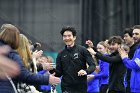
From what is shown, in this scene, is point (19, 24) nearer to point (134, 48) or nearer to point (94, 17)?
point (94, 17)

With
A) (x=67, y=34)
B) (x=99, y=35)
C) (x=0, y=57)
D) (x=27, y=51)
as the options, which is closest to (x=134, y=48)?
(x=67, y=34)

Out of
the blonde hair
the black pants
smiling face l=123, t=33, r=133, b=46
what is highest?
the blonde hair

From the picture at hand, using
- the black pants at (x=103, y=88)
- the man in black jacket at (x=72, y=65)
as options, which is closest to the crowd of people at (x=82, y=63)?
the man in black jacket at (x=72, y=65)

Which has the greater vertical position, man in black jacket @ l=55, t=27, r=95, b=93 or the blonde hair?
the blonde hair

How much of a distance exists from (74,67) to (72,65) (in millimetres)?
48

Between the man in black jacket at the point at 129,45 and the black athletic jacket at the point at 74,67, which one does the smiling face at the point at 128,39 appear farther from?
the black athletic jacket at the point at 74,67

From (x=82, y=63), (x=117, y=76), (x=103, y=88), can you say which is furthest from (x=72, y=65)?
(x=103, y=88)

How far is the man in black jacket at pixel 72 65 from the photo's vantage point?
→ 27.9 feet

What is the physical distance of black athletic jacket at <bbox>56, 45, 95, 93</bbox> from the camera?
8.49 metres

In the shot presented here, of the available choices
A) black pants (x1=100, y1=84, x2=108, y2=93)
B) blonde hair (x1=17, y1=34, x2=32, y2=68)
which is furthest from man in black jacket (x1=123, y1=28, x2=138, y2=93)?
blonde hair (x1=17, y1=34, x2=32, y2=68)

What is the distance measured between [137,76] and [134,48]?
2.04 feet

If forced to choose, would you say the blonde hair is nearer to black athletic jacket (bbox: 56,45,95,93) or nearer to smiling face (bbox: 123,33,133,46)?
black athletic jacket (bbox: 56,45,95,93)

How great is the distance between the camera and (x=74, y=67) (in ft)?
28.0

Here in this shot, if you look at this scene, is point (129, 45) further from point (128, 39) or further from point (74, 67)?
point (74, 67)
